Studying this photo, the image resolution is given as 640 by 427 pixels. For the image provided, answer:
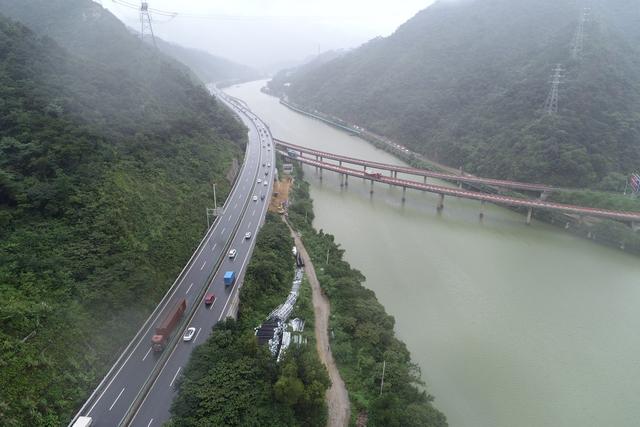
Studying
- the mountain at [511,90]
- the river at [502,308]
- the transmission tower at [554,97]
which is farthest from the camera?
the transmission tower at [554,97]

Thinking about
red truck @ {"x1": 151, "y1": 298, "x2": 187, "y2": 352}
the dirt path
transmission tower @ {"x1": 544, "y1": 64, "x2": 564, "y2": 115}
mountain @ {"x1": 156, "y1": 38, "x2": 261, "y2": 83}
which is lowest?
the dirt path

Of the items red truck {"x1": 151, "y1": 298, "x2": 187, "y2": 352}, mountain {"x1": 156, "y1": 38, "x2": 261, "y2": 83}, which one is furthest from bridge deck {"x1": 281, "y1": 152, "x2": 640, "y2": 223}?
mountain {"x1": 156, "y1": 38, "x2": 261, "y2": 83}

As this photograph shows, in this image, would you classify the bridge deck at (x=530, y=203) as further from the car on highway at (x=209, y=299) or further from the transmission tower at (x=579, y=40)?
the car on highway at (x=209, y=299)

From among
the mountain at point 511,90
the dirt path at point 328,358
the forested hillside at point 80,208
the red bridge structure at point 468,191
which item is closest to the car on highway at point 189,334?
the forested hillside at point 80,208

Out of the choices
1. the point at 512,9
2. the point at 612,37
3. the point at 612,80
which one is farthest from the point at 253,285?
the point at 512,9

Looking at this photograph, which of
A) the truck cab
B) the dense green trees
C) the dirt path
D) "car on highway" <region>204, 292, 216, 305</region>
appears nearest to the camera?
the dense green trees

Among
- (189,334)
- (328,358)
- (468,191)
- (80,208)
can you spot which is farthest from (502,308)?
(80,208)

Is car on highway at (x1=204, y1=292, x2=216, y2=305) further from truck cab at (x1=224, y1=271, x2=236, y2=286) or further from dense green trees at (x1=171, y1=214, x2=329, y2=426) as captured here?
dense green trees at (x1=171, y1=214, x2=329, y2=426)
